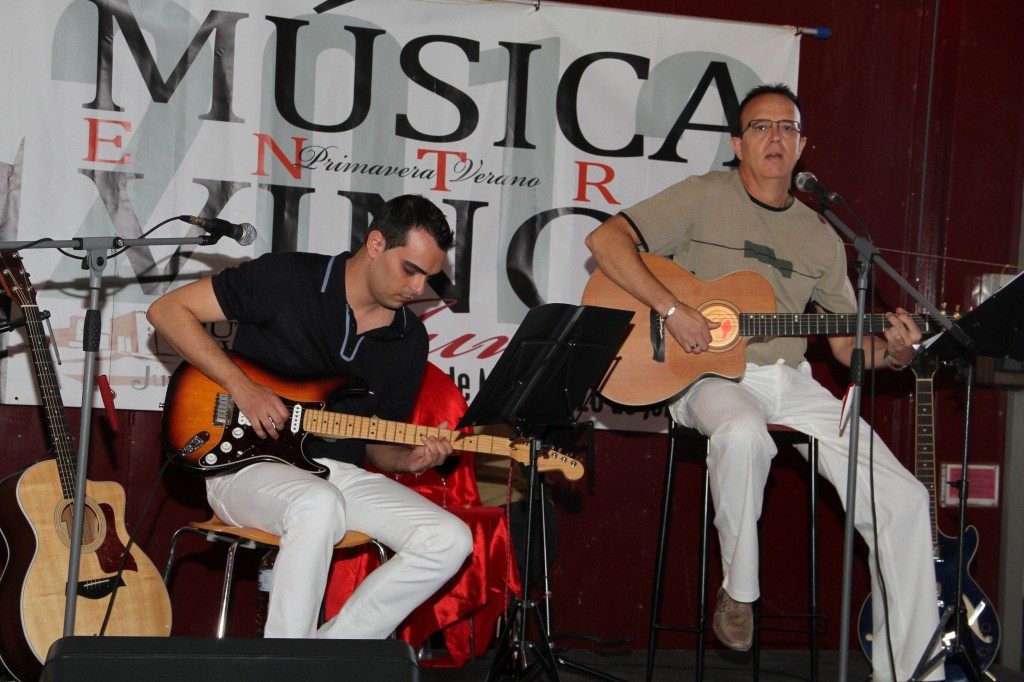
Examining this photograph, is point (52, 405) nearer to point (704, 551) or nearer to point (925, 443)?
point (704, 551)

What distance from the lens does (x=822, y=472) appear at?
11.6 ft

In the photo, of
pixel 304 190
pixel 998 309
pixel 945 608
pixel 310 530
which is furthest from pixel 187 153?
pixel 945 608

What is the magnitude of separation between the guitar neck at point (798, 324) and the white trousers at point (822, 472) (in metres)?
0.17

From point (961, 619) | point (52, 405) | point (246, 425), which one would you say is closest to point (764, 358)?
point (961, 619)

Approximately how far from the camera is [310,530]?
2.81 m

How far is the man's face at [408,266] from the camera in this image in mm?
3141

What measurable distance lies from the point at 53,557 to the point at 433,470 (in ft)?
4.12

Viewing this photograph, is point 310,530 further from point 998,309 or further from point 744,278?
point 998,309

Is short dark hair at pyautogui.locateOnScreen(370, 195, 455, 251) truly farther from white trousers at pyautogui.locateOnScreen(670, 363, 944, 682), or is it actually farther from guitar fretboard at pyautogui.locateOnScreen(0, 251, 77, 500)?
guitar fretboard at pyautogui.locateOnScreen(0, 251, 77, 500)

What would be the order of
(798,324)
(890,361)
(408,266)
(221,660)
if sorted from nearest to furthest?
(221,660), (408,266), (798,324), (890,361)

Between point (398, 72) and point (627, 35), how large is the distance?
0.95m

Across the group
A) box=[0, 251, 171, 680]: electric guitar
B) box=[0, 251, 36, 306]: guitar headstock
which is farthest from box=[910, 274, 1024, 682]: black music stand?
box=[0, 251, 36, 306]: guitar headstock

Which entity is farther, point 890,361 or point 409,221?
point 890,361

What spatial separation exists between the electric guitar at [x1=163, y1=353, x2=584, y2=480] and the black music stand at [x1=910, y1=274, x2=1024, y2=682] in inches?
49.6
